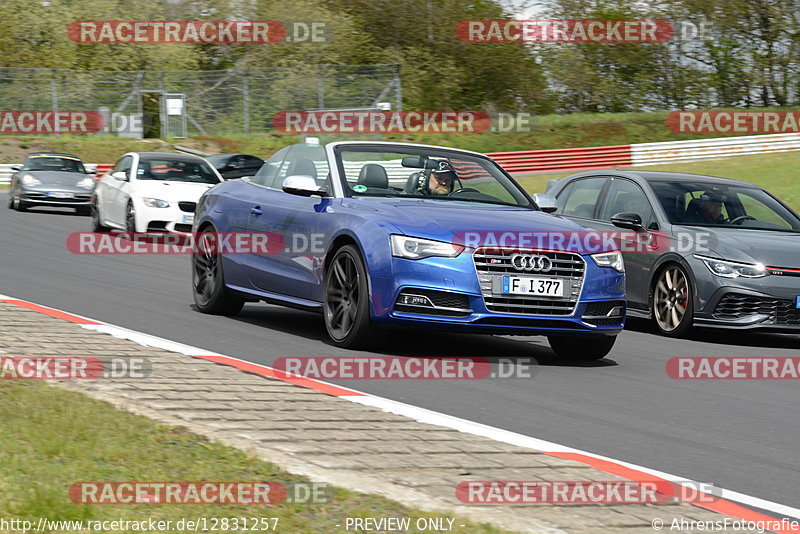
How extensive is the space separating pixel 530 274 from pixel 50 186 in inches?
787

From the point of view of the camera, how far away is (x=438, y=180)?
32.1 feet

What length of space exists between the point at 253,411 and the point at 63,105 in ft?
139

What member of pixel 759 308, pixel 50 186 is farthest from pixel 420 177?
pixel 50 186

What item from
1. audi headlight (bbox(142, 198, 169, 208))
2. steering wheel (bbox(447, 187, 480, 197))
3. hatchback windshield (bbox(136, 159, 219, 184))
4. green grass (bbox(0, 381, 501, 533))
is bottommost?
green grass (bbox(0, 381, 501, 533))

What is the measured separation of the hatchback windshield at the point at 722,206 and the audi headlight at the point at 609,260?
292cm

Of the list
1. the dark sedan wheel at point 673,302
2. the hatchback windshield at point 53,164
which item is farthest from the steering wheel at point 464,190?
the hatchback windshield at point 53,164

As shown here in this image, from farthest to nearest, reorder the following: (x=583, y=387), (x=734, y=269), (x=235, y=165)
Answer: (x=235, y=165) → (x=734, y=269) → (x=583, y=387)

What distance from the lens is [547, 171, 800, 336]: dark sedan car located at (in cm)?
1086

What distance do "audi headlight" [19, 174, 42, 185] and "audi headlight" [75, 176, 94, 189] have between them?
879 mm

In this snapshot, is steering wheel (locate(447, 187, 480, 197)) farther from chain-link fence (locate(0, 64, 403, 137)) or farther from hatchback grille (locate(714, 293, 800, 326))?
chain-link fence (locate(0, 64, 403, 137))

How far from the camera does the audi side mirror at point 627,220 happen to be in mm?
11766

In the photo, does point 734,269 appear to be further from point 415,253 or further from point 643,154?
point 643,154

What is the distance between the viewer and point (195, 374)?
727 centimetres

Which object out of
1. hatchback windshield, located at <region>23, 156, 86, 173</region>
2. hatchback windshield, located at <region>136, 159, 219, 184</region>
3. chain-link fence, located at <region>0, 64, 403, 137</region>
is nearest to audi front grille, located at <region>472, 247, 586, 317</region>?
hatchback windshield, located at <region>136, 159, 219, 184</region>
